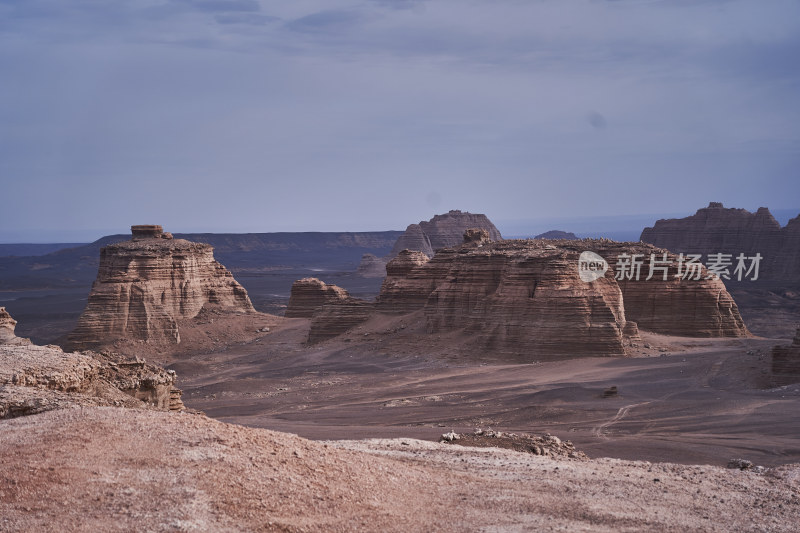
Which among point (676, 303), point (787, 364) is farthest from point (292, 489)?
point (676, 303)

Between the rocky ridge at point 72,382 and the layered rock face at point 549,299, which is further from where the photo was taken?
the layered rock face at point 549,299

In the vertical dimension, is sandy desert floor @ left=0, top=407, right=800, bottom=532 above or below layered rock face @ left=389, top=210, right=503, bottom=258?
below

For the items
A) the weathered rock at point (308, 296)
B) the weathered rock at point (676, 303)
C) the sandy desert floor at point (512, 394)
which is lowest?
the sandy desert floor at point (512, 394)

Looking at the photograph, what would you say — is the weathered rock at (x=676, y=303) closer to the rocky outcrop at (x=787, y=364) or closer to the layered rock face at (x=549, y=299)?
the layered rock face at (x=549, y=299)

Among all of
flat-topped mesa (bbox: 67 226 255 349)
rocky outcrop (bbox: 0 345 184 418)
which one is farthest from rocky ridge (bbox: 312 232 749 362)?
rocky outcrop (bbox: 0 345 184 418)

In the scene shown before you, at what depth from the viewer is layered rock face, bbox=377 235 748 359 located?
135 ft

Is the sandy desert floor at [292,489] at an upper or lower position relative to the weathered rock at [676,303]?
lower

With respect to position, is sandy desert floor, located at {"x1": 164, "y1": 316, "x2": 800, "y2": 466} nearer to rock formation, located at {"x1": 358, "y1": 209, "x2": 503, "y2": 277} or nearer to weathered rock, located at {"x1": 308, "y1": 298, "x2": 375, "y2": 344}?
weathered rock, located at {"x1": 308, "y1": 298, "x2": 375, "y2": 344}

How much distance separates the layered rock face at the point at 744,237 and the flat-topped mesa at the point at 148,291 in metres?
63.1

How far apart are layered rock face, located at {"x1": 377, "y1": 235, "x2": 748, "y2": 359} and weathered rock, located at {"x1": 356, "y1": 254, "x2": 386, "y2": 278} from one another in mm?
81337

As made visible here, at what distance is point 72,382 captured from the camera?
1691 cm

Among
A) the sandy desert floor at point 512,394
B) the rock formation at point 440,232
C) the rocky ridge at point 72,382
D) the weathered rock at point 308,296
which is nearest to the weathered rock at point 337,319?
the sandy desert floor at point 512,394

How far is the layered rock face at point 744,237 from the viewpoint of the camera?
103 meters

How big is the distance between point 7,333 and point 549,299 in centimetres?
2244
